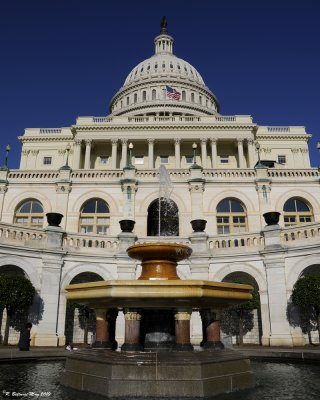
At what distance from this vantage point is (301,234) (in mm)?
19531

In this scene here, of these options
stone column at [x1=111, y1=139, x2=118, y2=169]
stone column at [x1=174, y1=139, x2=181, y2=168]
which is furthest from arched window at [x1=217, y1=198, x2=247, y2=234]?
stone column at [x1=111, y1=139, x2=118, y2=169]

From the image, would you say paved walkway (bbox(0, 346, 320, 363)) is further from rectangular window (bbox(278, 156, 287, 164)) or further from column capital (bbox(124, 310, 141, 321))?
rectangular window (bbox(278, 156, 287, 164))

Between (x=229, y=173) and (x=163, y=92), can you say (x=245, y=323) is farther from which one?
(x=163, y=92)

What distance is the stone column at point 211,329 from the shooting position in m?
10.6

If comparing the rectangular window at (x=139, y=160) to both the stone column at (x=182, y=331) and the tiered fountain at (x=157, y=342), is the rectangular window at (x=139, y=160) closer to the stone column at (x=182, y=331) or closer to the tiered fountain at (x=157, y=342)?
the tiered fountain at (x=157, y=342)

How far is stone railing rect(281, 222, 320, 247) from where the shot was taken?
62.6 ft

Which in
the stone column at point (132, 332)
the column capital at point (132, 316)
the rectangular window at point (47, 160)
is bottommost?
the stone column at point (132, 332)

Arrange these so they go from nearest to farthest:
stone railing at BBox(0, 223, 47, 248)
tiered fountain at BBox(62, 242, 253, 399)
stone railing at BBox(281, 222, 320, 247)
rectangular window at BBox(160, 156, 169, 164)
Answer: tiered fountain at BBox(62, 242, 253, 399) < stone railing at BBox(281, 222, 320, 247) < stone railing at BBox(0, 223, 47, 248) < rectangular window at BBox(160, 156, 169, 164)

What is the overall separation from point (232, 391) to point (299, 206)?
921 inches

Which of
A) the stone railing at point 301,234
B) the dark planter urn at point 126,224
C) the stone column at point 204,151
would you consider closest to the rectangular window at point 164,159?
the stone column at point 204,151

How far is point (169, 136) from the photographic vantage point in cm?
6353

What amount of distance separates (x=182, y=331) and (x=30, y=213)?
77.1 feet

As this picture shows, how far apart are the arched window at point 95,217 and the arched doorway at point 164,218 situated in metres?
3.41

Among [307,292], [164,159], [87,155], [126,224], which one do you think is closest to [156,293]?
[307,292]
